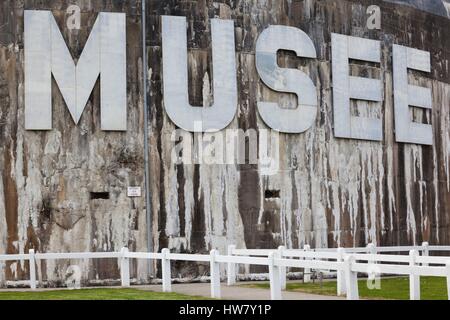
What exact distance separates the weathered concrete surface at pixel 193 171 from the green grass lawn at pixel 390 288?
90.5 inches

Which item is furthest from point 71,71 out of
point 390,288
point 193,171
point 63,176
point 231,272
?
point 390,288

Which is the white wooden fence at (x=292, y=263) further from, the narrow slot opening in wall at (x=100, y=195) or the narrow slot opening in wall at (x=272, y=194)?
the narrow slot opening in wall at (x=272, y=194)

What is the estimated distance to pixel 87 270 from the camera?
22.3 metres

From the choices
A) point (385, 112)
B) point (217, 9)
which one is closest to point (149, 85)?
point (217, 9)

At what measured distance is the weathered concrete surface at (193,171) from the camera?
22266 millimetres

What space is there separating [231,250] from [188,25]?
5.50m

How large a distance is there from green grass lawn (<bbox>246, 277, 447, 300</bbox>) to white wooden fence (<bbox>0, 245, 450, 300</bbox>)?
49 cm

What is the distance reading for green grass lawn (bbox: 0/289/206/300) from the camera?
1745 cm

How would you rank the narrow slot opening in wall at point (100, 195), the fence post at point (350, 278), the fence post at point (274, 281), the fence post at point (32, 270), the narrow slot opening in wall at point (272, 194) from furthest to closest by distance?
the narrow slot opening in wall at point (272, 194) → the narrow slot opening in wall at point (100, 195) → the fence post at point (32, 270) → the fence post at point (274, 281) → the fence post at point (350, 278)

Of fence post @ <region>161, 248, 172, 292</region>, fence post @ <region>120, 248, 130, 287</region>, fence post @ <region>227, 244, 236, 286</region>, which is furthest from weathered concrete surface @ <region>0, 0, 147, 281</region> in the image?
fence post @ <region>161, 248, 172, 292</region>

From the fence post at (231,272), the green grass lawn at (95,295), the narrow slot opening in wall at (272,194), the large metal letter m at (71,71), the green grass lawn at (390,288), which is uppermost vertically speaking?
the large metal letter m at (71,71)

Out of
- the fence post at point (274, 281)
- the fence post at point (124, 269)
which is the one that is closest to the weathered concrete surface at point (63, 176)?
the fence post at point (124, 269)

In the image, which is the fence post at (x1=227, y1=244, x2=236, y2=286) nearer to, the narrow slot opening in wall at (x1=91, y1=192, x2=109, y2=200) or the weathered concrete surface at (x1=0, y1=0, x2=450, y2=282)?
the weathered concrete surface at (x1=0, y1=0, x2=450, y2=282)

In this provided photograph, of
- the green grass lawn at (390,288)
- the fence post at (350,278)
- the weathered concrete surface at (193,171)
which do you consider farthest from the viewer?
the weathered concrete surface at (193,171)
